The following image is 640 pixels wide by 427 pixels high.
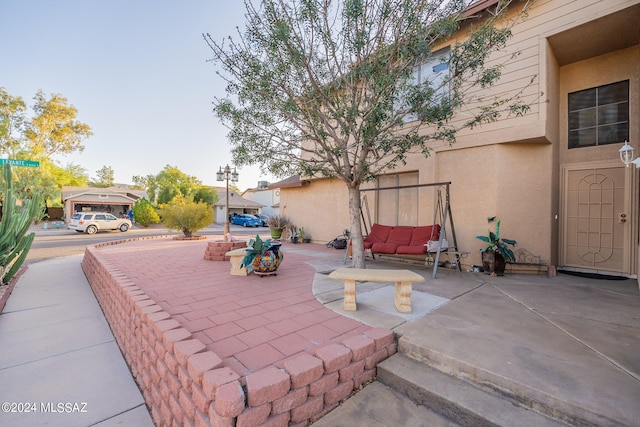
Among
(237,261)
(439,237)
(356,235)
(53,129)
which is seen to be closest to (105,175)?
(53,129)

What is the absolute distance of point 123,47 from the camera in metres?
10.2

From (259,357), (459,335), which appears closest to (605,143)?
(459,335)

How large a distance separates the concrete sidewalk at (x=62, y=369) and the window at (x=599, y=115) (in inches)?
339

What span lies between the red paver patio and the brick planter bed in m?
0.02

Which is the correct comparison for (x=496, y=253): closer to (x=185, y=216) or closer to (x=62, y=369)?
(x=62, y=369)

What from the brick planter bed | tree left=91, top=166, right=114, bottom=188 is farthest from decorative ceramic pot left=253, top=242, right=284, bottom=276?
tree left=91, top=166, right=114, bottom=188

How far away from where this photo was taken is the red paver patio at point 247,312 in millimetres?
2174

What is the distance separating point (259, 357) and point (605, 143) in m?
7.72

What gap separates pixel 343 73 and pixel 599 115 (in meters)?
5.54

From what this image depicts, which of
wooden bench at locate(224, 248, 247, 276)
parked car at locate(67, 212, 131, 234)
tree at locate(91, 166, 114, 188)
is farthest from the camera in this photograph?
tree at locate(91, 166, 114, 188)

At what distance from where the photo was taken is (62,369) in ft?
8.77

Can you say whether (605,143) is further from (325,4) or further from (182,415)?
(182,415)

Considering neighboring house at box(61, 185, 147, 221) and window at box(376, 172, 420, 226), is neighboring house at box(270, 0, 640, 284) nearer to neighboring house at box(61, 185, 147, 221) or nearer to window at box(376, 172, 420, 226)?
window at box(376, 172, 420, 226)

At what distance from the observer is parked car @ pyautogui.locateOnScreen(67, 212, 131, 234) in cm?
1714
